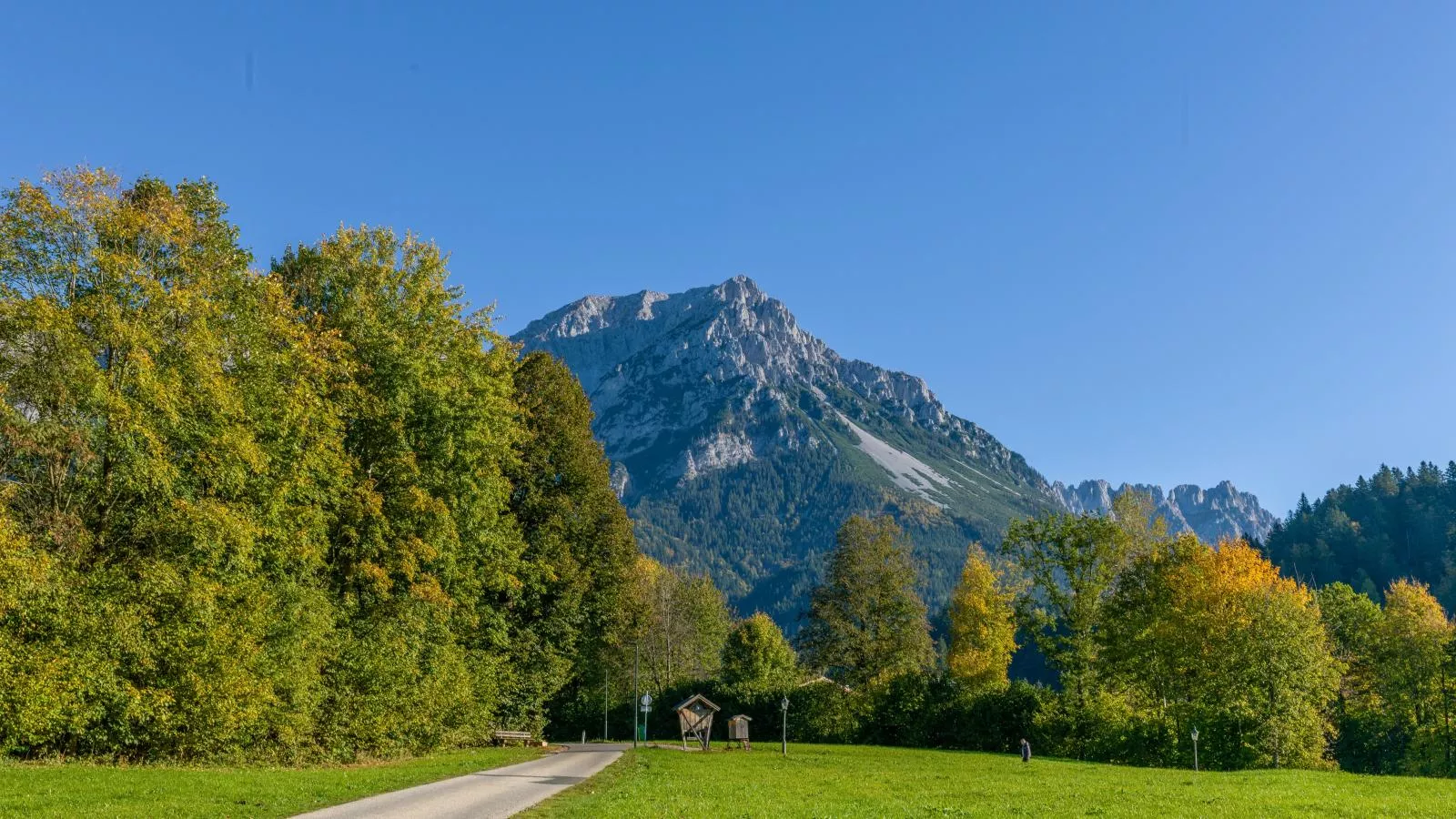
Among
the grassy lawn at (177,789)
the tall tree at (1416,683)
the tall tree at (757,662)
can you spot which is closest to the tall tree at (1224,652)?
the tall tree at (1416,683)

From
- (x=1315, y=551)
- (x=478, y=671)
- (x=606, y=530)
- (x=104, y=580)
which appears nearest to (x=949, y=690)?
(x=606, y=530)

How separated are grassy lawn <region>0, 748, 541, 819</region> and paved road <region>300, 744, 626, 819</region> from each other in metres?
0.87

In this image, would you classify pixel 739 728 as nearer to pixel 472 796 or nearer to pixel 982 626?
pixel 472 796

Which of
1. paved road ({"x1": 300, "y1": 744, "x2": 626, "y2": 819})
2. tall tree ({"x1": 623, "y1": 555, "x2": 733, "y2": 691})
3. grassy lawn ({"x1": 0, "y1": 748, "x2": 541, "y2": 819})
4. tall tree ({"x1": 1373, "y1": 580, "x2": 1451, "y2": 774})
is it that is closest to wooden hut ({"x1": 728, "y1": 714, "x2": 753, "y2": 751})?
tall tree ({"x1": 623, "y1": 555, "x2": 733, "y2": 691})

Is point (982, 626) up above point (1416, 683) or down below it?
above

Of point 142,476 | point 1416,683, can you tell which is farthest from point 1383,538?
point 142,476

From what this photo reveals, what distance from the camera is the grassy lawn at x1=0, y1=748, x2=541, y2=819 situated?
51.0ft

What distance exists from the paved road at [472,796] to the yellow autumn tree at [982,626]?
46396mm

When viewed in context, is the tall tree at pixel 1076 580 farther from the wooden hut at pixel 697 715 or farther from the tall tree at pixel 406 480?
the tall tree at pixel 406 480

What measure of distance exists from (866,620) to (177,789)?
1909 inches

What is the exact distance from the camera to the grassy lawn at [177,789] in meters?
15.6

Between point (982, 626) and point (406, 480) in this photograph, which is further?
point (982, 626)

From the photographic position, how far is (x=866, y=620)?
6175cm

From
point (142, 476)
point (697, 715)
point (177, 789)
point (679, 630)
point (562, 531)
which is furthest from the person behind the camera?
point (679, 630)
